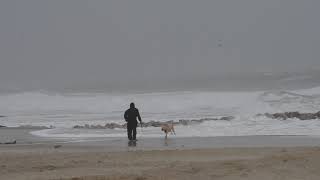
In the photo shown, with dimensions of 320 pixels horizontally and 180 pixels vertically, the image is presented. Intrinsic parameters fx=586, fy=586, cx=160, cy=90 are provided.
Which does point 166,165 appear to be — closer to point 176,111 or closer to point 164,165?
point 164,165

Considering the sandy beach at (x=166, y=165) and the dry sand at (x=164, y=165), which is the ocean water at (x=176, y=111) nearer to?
the sandy beach at (x=166, y=165)

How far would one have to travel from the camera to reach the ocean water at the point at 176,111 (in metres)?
21.5

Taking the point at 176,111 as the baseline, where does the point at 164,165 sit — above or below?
below

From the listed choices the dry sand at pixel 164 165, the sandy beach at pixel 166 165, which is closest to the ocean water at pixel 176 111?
the sandy beach at pixel 166 165

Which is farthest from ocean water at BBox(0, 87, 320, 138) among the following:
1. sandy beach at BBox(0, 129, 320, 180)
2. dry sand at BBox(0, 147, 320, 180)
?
dry sand at BBox(0, 147, 320, 180)

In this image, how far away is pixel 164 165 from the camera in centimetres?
1024

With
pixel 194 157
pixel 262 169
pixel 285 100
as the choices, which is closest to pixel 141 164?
pixel 194 157

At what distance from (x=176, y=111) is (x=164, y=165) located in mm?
28182

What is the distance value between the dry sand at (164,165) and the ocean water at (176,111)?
7.37 meters

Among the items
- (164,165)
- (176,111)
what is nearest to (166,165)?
(164,165)

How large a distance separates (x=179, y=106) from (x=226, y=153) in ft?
95.1

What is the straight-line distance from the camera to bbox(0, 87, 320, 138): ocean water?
21.5 m

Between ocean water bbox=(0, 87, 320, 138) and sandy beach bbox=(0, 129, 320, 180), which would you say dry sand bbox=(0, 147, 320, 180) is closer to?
sandy beach bbox=(0, 129, 320, 180)

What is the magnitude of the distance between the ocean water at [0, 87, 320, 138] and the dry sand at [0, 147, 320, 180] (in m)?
7.37
